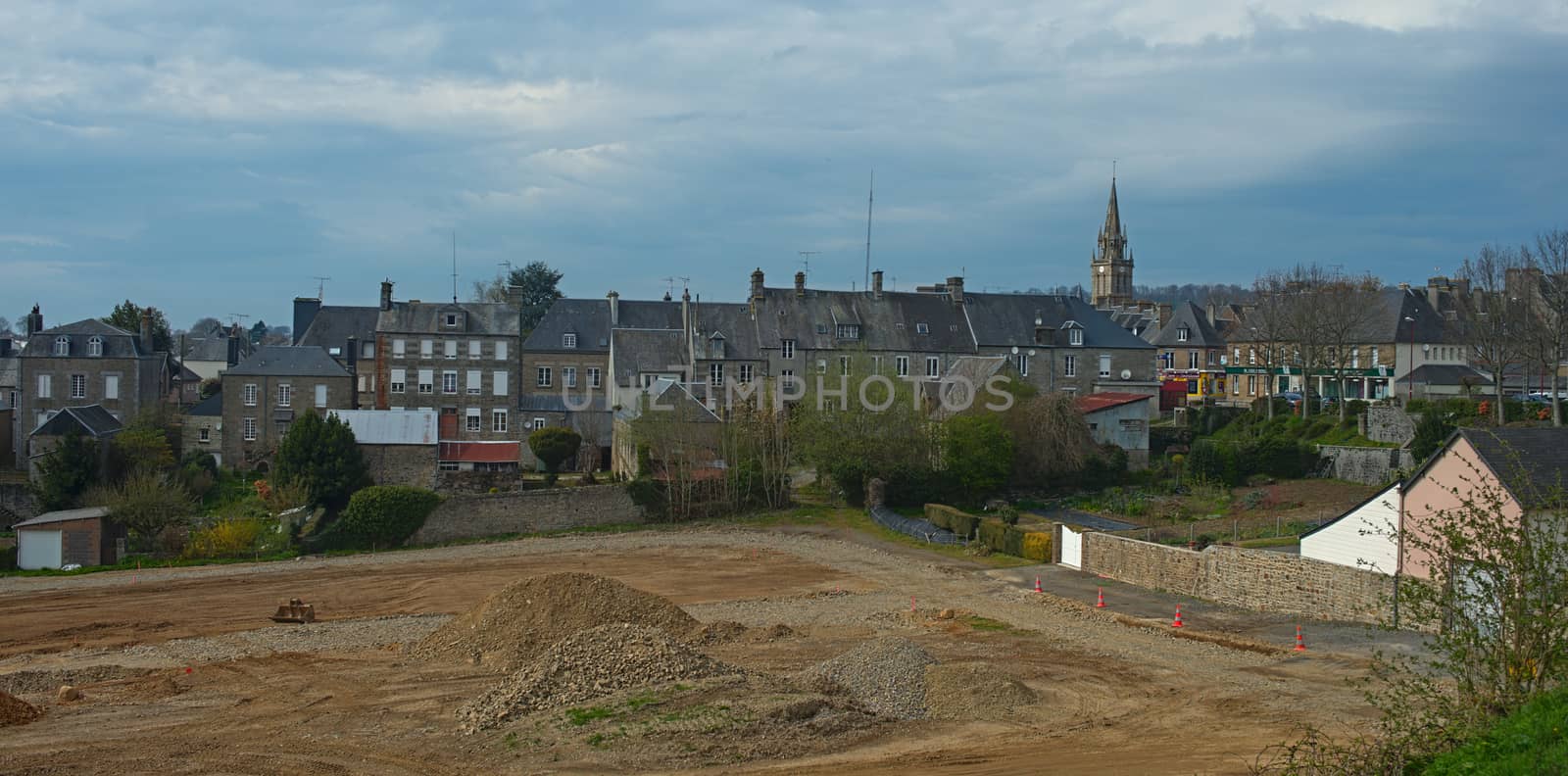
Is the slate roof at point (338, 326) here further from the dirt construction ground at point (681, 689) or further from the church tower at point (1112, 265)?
the church tower at point (1112, 265)

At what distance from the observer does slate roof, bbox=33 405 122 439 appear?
159 ft

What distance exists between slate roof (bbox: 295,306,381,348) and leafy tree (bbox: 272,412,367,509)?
1970 centimetres

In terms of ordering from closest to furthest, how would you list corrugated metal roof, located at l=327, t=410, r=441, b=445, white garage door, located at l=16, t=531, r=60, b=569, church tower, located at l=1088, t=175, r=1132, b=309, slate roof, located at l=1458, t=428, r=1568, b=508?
slate roof, located at l=1458, t=428, r=1568, b=508 < white garage door, located at l=16, t=531, r=60, b=569 < corrugated metal roof, located at l=327, t=410, r=441, b=445 < church tower, located at l=1088, t=175, r=1132, b=309

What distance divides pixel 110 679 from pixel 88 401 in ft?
132

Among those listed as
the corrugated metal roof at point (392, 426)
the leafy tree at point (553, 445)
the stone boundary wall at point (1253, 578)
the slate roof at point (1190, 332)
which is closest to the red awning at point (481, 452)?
the leafy tree at point (553, 445)

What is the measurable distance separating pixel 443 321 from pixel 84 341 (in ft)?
55.5

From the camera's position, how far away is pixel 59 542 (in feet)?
123

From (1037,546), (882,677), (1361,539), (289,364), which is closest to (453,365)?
(289,364)

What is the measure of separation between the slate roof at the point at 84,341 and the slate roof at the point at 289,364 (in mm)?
6665

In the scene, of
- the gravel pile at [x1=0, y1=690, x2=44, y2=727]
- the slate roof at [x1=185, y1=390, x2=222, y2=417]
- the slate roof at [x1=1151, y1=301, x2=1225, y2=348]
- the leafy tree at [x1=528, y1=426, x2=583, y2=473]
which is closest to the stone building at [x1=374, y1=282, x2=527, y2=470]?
the leafy tree at [x1=528, y1=426, x2=583, y2=473]

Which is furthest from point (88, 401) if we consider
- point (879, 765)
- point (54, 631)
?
point (879, 765)

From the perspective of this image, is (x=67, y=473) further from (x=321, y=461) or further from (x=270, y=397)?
(x=270, y=397)

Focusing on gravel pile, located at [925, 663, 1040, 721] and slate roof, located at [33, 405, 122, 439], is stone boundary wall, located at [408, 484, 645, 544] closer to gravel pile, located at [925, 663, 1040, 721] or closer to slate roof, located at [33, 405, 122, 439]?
slate roof, located at [33, 405, 122, 439]

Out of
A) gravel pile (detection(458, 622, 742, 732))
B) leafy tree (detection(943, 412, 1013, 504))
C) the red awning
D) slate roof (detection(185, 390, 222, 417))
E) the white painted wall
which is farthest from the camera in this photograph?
slate roof (detection(185, 390, 222, 417))
